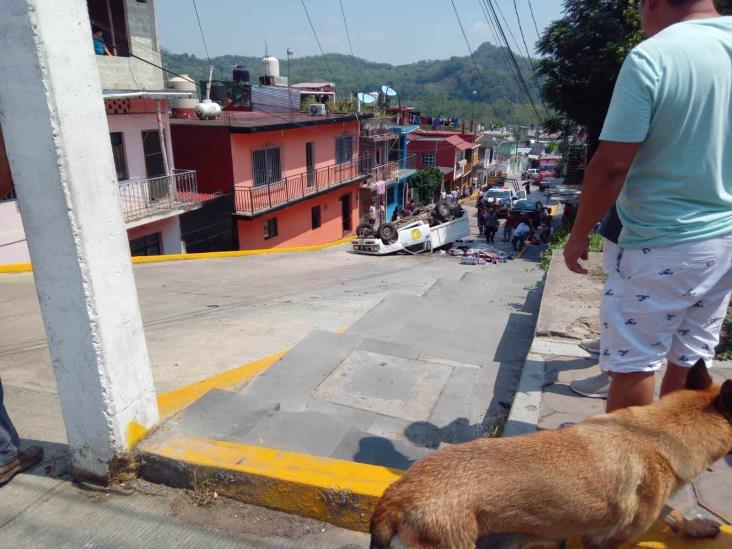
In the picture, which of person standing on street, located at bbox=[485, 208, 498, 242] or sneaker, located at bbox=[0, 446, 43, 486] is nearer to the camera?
sneaker, located at bbox=[0, 446, 43, 486]

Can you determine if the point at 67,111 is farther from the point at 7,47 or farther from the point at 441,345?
the point at 441,345

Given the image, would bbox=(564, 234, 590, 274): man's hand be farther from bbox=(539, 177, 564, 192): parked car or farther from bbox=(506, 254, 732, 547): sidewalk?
bbox=(539, 177, 564, 192): parked car

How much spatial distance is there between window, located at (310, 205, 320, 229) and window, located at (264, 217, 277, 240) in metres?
2.67

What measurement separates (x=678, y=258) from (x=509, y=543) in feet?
3.62

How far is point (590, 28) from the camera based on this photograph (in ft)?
47.7

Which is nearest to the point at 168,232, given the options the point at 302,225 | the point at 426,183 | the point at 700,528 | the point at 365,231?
the point at 365,231

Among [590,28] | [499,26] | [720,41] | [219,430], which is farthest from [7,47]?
[590,28]

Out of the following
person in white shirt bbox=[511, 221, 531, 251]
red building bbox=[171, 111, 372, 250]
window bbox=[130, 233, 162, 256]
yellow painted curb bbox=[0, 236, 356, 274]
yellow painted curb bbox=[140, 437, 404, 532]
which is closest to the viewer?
yellow painted curb bbox=[140, 437, 404, 532]

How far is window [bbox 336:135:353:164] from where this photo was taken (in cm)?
2345

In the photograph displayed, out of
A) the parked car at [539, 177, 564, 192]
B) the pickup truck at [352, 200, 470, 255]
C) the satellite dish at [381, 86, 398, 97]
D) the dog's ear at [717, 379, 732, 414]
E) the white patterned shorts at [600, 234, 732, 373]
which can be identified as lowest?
the parked car at [539, 177, 564, 192]

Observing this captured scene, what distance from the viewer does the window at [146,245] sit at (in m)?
14.5

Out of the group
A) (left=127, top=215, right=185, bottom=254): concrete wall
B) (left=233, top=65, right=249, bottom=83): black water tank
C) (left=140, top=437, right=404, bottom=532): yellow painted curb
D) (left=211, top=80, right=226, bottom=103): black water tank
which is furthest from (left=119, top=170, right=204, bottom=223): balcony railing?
(left=233, top=65, right=249, bottom=83): black water tank

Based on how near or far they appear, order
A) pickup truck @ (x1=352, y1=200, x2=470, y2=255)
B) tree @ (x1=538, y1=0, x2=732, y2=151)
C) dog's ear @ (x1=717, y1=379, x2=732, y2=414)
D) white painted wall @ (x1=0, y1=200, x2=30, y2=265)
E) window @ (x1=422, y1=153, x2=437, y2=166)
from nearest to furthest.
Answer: dog's ear @ (x1=717, y1=379, x2=732, y2=414), white painted wall @ (x1=0, y1=200, x2=30, y2=265), tree @ (x1=538, y1=0, x2=732, y2=151), pickup truck @ (x1=352, y1=200, x2=470, y2=255), window @ (x1=422, y1=153, x2=437, y2=166)

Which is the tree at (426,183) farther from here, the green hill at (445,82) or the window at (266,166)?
the green hill at (445,82)
